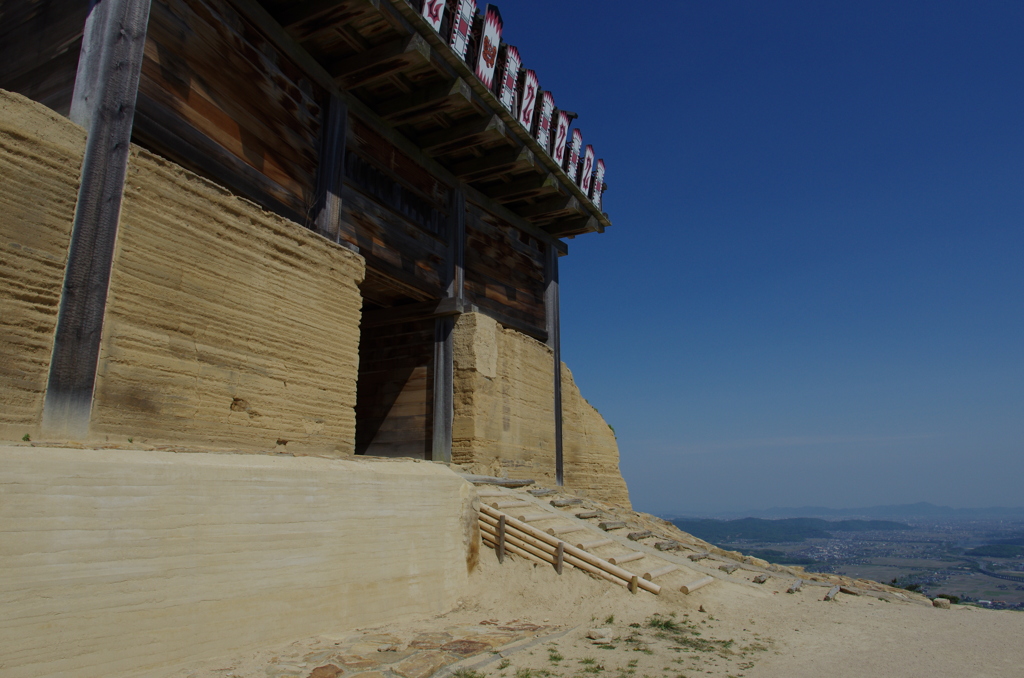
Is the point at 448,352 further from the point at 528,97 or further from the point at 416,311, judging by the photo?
the point at 528,97

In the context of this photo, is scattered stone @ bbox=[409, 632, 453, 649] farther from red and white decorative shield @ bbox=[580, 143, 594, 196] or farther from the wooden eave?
red and white decorative shield @ bbox=[580, 143, 594, 196]

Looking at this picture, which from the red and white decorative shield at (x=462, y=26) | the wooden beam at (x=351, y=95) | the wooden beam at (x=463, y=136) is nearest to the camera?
the wooden beam at (x=351, y=95)

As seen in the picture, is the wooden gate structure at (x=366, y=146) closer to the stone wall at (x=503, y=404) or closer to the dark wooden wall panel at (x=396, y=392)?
the dark wooden wall panel at (x=396, y=392)

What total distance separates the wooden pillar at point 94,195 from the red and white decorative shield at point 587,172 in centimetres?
915

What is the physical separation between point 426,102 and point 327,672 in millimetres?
7643

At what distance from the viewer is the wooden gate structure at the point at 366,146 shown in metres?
5.92

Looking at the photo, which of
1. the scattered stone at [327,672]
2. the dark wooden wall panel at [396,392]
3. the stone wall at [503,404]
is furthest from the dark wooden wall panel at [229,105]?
the scattered stone at [327,672]

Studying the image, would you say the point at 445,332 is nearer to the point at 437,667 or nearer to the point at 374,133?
the point at 374,133

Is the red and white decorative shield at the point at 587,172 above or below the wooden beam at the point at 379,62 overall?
above

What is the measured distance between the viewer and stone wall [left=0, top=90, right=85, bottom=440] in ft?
16.0

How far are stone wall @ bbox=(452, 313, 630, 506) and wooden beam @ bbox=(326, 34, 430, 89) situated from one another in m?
4.18

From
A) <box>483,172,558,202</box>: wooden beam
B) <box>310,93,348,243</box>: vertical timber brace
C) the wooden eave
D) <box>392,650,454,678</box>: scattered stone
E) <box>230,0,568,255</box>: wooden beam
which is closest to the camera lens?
<box>392,650,454,678</box>: scattered stone

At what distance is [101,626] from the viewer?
4113mm

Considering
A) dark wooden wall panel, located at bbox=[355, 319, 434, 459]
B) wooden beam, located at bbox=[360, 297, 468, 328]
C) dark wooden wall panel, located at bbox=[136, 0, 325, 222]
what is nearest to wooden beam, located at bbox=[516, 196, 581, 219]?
wooden beam, located at bbox=[360, 297, 468, 328]
